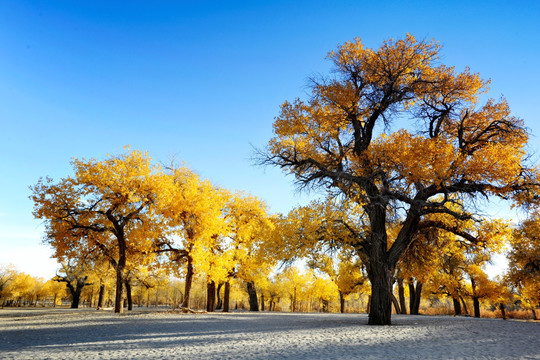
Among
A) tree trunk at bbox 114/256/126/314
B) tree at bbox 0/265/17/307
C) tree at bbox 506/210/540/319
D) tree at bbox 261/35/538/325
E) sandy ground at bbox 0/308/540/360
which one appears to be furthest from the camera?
tree at bbox 0/265/17/307

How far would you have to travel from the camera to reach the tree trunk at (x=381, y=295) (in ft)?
48.5

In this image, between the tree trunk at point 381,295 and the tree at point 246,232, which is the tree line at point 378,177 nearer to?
the tree trunk at point 381,295

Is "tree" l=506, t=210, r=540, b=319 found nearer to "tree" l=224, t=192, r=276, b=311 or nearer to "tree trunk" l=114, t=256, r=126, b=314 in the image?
"tree" l=224, t=192, r=276, b=311

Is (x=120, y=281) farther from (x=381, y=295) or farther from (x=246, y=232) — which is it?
(x=381, y=295)

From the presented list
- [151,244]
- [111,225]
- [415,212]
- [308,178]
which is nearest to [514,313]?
[415,212]

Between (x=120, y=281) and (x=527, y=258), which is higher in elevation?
(x=527, y=258)

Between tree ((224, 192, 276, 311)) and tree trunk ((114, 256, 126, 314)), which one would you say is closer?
tree trunk ((114, 256, 126, 314))

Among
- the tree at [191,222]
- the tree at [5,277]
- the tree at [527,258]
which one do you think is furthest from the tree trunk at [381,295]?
the tree at [5,277]

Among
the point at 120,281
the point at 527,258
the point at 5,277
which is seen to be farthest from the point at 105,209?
the point at 5,277

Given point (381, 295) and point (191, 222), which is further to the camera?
point (191, 222)

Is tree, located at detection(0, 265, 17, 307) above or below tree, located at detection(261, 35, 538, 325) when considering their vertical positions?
below

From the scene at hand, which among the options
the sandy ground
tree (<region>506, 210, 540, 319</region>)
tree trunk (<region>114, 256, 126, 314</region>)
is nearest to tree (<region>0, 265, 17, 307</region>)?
tree trunk (<region>114, 256, 126, 314</region>)

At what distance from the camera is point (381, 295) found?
49.2 feet

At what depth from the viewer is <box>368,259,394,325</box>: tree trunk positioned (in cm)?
1478
